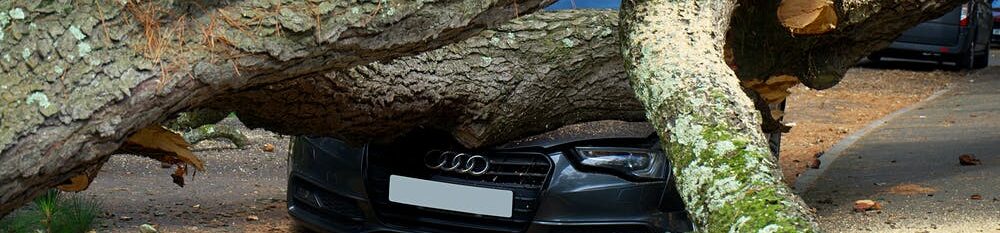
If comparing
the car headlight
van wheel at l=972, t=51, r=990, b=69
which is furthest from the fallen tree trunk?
van wheel at l=972, t=51, r=990, b=69

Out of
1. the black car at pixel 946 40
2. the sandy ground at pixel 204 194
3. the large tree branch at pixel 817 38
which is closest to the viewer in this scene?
the large tree branch at pixel 817 38

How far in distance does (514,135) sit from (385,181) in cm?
56

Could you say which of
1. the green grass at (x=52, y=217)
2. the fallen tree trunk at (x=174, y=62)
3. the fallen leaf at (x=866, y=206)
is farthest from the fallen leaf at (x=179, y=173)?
the fallen leaf at (x=866, y=206)

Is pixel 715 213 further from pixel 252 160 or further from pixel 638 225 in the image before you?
pixel 252 160

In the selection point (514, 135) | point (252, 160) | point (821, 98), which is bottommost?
point (821, 98)

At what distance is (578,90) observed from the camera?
5324mm

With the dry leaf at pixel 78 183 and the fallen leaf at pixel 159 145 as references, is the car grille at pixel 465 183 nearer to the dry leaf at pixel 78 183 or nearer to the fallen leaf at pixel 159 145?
the fallen leaf at pixel 159 145

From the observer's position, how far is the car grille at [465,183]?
5148 millimetres

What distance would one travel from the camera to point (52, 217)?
571 cm

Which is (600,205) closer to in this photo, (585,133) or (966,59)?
(585,133)

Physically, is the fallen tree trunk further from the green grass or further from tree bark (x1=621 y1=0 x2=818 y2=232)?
the green grass

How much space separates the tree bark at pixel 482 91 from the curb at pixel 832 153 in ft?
6.75

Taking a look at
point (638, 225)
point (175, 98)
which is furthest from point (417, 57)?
point (175, 98)

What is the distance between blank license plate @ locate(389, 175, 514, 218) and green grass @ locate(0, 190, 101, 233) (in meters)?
1.51
